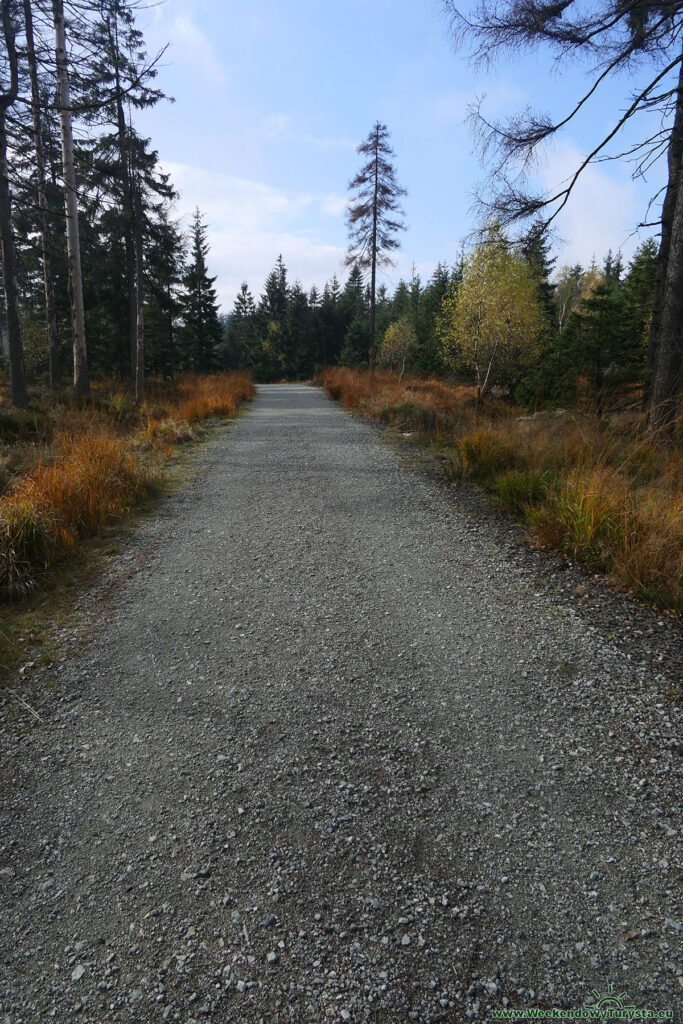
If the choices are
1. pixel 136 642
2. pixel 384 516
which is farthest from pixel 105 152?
pixel 136 642

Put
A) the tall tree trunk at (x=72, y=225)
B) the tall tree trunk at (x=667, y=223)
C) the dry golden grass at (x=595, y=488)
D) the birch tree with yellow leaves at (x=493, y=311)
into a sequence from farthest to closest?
the birch tree with yellow leaves at (x=493, y=311)
the tall tree trunk at (x=72, y=225)
the tall tree trunk at (x=667, y=223)
the dry golden grass at (x=595, y=488)

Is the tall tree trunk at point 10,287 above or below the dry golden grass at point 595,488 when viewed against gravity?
above

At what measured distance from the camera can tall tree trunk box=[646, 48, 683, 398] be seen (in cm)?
670

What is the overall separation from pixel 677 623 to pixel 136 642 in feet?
11.2

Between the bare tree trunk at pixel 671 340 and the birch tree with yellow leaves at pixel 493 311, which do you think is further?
the birch tree with yellow leaves at pixel 493 311

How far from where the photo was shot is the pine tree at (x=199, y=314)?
111 ft

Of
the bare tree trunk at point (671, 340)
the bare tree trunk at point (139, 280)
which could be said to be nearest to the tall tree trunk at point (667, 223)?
the bare tree trunk at point (671, 340)

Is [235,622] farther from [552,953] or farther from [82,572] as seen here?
[552,953]

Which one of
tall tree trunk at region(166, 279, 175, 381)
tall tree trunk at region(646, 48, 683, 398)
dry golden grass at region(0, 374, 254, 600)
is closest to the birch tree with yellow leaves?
tall tree trunk at region(646, 48, 683, 398)

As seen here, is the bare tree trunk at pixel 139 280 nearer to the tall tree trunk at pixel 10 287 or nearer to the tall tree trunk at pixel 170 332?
the tall tree trunk at pixel 10 287

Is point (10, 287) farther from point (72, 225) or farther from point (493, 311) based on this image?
point (493, 311)

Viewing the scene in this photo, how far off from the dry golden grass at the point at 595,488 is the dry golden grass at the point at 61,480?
13.9 ft

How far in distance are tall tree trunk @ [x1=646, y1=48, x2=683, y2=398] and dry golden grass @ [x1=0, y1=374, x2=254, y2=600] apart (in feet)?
23.4

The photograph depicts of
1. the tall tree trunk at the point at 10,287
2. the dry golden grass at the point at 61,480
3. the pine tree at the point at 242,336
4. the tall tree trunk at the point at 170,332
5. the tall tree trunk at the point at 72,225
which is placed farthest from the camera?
the pine tree at the point at 242,336
